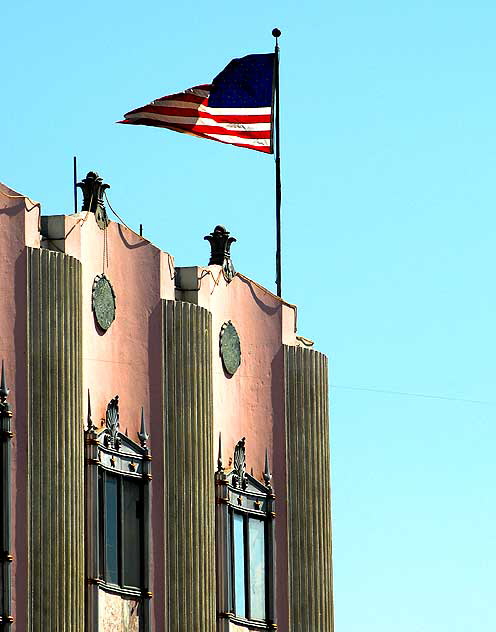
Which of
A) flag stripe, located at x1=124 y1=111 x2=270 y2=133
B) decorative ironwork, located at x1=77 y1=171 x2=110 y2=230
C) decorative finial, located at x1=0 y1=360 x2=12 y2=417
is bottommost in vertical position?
decorative finial, located at x1=0 y1=360 x2=12 y2=417

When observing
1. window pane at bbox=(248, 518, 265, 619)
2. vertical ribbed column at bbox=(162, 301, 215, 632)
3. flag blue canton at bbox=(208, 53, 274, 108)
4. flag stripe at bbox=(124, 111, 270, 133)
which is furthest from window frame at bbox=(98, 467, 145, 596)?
flag blue canton at bbox=(208, 53, 274, 108)

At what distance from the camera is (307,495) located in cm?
4731

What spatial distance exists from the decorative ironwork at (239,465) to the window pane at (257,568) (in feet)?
2.95

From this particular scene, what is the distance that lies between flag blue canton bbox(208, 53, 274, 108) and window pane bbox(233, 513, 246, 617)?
334 inches

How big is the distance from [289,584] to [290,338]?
197 inches

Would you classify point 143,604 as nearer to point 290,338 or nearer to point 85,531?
point 85,531

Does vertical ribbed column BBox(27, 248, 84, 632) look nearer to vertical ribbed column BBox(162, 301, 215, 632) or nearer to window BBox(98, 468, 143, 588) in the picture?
window BBox(98, 468, 143, 588)

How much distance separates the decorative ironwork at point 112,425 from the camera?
136 feet

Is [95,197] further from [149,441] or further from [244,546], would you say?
[244,546]

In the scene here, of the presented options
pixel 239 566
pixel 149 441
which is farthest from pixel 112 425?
pixel 239 566

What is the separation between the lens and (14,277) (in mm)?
39250

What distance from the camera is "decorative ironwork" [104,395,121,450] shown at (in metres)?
41.4

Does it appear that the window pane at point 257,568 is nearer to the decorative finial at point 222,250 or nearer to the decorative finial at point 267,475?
the decorative finial at point 267,475

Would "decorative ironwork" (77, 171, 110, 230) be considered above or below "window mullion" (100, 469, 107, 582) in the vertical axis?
above
